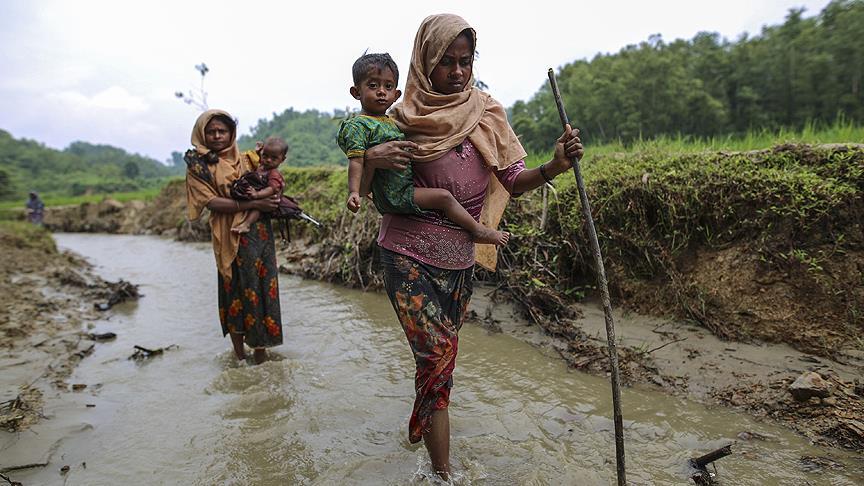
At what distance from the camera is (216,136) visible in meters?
3.34

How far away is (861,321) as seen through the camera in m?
2.83

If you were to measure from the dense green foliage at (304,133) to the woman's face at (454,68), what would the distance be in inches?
1249

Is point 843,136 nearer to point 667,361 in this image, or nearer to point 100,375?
point 667,361

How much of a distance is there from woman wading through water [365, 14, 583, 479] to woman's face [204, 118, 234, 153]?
75.3 inches

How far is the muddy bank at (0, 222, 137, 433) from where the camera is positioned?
10.4 feet

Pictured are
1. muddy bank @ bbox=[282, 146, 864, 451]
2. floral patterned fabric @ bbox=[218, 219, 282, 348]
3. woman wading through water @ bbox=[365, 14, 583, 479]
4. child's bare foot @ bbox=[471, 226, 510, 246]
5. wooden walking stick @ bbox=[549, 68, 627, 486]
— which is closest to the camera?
wooden walking stick @ bbox=[549, 68, 627, 486]

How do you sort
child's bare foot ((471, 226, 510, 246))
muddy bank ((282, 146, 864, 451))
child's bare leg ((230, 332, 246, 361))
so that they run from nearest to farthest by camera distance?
child's bare foot ((471, 226, 510, 246))
muddy bank ((282, 146, 864, 451))
child's bare leg ((230, 332, 246, 361))

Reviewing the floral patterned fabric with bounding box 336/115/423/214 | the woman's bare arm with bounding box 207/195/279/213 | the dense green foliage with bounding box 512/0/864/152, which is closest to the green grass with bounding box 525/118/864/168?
the woman's bare arm with bounding box 207/195/279/213

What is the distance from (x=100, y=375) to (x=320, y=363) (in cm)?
167

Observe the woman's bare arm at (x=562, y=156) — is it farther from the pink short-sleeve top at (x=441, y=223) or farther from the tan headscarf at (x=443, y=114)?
the pink short-sleeve top at (x=441, y=223)

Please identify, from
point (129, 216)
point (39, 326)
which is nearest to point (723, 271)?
point (39, 326)

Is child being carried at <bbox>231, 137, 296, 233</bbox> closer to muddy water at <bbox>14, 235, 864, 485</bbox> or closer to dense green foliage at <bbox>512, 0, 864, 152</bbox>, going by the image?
muddy water at <bbox>14, 235, 864, 485</bbox>

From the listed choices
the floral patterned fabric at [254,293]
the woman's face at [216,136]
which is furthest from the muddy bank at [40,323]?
the woman's face at [216,136]

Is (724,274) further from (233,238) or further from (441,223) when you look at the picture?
(233,238)
